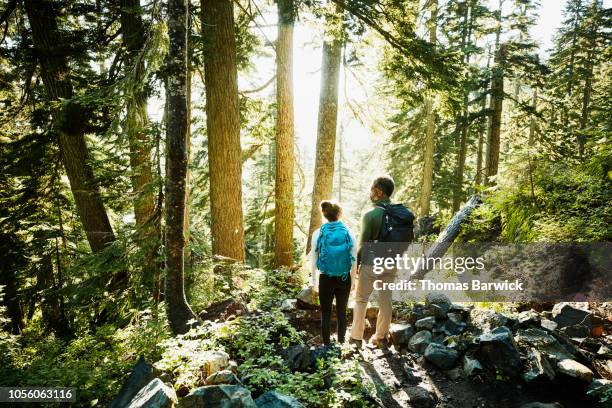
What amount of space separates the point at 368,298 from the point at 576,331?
3.06 meters

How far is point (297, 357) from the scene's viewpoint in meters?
4.43

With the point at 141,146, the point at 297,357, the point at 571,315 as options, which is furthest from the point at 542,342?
the point at 141,146

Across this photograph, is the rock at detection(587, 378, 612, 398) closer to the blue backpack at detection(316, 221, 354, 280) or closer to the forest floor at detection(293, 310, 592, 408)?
the forest floor at detection(293, 310, 592, 408)

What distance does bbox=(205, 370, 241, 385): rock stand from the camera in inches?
146

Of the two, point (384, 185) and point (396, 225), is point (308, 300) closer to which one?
point (396, 225)

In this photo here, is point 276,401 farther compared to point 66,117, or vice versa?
point 66,117

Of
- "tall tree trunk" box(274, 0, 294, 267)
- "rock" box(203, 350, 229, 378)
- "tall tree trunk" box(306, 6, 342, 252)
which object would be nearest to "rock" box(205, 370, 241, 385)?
"rock" box(203, 350, 229, 378)

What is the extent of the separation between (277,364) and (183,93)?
12.6 ft

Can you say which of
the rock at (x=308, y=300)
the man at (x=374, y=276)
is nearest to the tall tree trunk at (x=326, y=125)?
the rock at (x=308, y=300)

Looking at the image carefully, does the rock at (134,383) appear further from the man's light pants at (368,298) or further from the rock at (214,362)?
the man's light pants at (368,298)

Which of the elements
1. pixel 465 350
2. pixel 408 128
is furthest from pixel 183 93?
pixel 408 128

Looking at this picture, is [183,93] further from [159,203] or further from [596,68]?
[596,68]

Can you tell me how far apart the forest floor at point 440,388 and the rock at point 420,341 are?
4.3 inches

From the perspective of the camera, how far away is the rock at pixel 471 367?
14.7 ft
